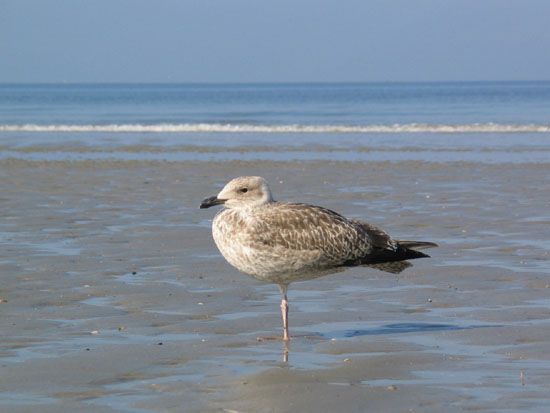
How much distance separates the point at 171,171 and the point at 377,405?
582 inches

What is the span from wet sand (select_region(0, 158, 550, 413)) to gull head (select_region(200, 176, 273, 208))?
812 mm

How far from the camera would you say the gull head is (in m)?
7.17

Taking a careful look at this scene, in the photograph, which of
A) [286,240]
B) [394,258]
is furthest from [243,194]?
[394,258]

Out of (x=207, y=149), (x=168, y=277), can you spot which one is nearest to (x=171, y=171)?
(x=207, y=149)

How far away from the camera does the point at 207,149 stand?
1064 inches

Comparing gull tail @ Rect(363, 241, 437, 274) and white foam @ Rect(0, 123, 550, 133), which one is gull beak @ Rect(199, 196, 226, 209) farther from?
white foam @ Rect(0, 123, 550, 133)

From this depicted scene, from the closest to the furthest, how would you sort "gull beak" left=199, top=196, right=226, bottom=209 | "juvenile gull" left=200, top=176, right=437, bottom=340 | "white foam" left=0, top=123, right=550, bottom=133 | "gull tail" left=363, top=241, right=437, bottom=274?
"juvenile gull" left=200, top=176, right=437, bottom=340 → "gull beak" left=199, top=196, right=226, bottom=209 → "gull tail" left=363, top=241, right=437, bottom=274 → "white foam" left=0, top=123, right=550, bottom=133

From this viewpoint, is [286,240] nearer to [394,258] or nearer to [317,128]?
[394,258]

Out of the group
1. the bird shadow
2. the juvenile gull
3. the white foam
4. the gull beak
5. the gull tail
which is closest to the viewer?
the juvenile gull

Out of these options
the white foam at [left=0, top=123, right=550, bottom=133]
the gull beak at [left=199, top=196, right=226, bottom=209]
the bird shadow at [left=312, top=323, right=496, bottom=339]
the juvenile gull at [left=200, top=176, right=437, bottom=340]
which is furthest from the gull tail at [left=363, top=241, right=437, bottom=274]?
the white foam at [left=0, top=123, right=550, bottom=133]

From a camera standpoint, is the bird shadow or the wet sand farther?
the bird shadow

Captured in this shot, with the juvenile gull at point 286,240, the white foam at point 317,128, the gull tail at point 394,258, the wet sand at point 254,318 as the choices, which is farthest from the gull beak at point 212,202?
the white foam at point 317,128

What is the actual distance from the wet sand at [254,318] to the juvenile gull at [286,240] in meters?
0.41

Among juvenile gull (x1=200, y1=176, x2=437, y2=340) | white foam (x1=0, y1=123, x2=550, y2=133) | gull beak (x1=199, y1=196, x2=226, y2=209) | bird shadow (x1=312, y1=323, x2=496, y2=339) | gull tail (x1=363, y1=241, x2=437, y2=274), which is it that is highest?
white foam (x1=0, y1=123, x2=550, y2=133)
